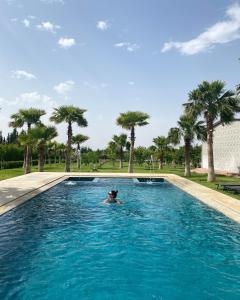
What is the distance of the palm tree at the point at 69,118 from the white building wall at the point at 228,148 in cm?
1972

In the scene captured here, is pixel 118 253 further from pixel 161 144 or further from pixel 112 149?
pixel 112 149

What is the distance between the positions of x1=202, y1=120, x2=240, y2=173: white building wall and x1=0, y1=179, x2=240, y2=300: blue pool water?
26989mm

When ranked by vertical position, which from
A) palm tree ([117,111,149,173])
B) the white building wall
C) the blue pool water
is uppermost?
palm tree ([117,111,149,173])

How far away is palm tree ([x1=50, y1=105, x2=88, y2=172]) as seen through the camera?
43969 mm

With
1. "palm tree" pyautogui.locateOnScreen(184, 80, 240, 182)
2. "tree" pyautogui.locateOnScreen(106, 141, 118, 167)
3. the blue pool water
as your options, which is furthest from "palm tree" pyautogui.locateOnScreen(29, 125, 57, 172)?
the blue pool water

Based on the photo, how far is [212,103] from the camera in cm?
2995

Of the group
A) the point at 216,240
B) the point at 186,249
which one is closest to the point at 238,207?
the point at 216,240

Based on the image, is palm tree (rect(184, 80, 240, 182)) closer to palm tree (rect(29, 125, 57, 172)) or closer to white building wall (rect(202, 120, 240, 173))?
white building wall (rect(202, 120, 240, 173))

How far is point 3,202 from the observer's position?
17.0 metres

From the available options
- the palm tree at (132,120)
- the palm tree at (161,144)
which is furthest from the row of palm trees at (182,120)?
the palm tree at (161,144)

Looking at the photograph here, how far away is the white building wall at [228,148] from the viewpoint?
140 ft

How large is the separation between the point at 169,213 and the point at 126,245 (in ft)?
20.1

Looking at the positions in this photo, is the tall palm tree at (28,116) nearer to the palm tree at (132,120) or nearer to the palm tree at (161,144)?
the palm tree at (132,120)

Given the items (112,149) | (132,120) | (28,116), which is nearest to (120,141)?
(112,149)
